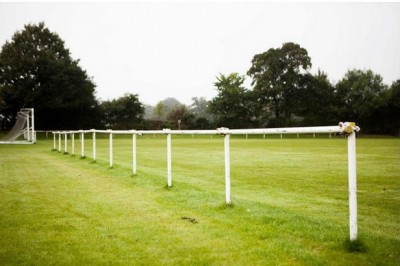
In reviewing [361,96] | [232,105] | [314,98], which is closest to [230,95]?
[232,105]

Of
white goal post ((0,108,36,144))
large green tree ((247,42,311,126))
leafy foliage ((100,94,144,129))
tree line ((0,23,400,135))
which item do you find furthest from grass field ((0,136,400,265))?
leafy foliage ((100,94,144,129))

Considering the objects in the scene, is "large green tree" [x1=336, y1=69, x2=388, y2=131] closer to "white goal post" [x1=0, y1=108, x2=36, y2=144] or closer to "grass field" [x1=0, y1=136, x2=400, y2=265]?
"white goal post" [x1=0, y1=108, x2=36, y2=144]

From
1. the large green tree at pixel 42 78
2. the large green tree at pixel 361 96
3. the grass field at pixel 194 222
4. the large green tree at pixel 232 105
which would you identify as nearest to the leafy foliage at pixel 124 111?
the large green tree at pixel 42 78

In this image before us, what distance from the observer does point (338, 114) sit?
61.0 meters

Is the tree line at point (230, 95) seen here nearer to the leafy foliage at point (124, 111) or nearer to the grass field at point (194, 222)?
the leafy foliage at point (124, 111)

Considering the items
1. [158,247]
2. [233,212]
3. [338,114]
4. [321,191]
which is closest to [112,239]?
[158,247]

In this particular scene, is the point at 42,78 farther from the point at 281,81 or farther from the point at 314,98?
the point at 314,98

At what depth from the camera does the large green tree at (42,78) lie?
49.4 meters

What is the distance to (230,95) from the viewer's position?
66812mm

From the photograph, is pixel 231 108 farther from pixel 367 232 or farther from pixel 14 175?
pixel 367 232

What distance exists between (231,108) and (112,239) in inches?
2472

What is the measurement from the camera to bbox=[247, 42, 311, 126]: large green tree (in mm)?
63406

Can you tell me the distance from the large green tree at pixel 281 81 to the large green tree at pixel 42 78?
97.2 feet

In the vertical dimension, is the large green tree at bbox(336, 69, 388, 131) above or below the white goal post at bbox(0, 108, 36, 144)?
above
